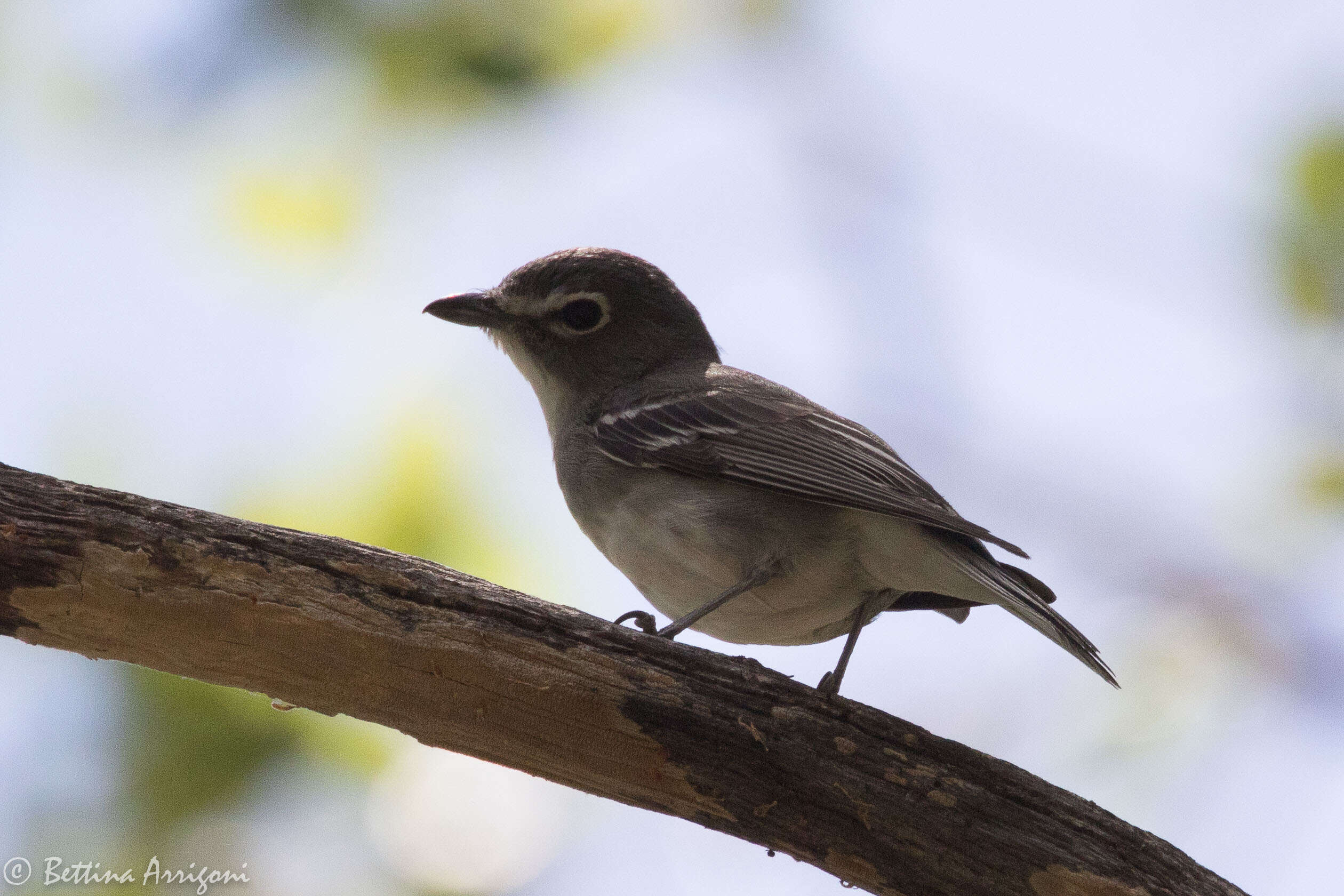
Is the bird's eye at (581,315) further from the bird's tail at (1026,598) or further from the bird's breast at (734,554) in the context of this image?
the bird's tail at (1026,598)

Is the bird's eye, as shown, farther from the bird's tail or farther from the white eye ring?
the bird's tail

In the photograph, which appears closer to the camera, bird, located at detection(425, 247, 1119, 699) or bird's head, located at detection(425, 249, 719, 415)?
bird, located at detection(425, 247, 1119, 699)

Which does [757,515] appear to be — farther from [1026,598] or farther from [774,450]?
[1026,598]

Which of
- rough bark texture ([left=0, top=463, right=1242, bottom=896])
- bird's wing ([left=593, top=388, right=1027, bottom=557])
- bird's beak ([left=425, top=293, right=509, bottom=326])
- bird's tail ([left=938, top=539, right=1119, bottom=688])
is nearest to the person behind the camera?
rough bark texture ([left=0, top=463, right=1242, bottom=896])

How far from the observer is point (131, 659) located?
3273 mm

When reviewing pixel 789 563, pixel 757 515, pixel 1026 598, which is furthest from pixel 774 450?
pixel 1026 598

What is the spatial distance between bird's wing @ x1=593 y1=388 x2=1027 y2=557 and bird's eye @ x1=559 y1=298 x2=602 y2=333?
574 millimetres

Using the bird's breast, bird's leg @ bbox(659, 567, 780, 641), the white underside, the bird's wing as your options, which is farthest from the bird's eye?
bird's leg @ bbox(659, 567, 780, 641)

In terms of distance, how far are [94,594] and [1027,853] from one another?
115 inches

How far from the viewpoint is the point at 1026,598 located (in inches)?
153

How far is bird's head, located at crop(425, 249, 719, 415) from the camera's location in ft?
18.0

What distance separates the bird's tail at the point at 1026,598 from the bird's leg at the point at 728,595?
26.9 inches

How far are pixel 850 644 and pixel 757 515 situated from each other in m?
0.64

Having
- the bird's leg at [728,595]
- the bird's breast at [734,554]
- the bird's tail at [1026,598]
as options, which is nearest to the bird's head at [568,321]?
the bird's breast at [734,554]
